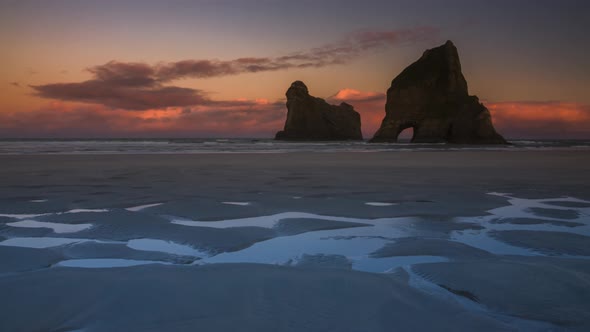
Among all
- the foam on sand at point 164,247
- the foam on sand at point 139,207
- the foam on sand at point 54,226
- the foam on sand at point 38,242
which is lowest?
the foam on sand at point 164,247

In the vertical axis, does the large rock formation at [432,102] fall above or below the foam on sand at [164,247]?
above

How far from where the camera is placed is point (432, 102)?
6072cm

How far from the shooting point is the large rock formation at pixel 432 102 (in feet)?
184

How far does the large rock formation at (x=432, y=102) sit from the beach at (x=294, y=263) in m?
54.0

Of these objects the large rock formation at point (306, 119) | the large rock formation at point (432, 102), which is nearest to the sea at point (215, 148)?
the large rock formation at point (432, 102)

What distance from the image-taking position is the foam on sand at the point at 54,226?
3.59 metres

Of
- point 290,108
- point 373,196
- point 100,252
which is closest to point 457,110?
point 290,108

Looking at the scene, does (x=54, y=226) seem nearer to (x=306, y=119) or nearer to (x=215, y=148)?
(x=215, y=148)

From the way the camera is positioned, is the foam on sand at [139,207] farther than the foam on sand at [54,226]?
Answer: Yes

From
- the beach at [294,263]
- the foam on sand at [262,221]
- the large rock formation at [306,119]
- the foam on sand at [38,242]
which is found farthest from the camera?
the large rock formation at [306,119]

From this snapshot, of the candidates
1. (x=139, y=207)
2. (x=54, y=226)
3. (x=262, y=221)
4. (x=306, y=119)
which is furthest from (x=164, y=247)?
(x=306, y=119)

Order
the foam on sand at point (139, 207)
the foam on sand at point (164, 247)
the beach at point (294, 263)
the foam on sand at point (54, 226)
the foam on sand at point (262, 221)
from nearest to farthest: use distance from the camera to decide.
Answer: the beach at point (294, 263), the foam on sand at point (164, 247), the foam on sand at point (54, 226), the foam on sand at point (262, 221), the foam on sand at point (139, 207)

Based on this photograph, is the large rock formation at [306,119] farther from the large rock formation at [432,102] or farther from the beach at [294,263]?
the beach at [294,263]

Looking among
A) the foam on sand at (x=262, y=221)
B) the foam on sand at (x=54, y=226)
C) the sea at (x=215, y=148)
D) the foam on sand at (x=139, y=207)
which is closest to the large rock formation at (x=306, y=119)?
the sea at (x=215, y=148)
